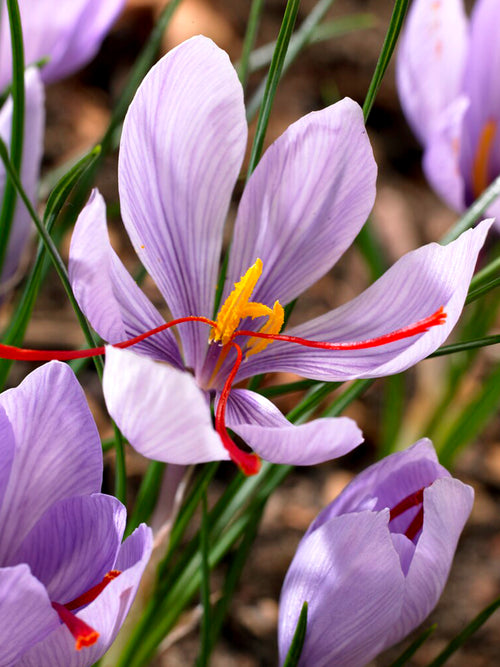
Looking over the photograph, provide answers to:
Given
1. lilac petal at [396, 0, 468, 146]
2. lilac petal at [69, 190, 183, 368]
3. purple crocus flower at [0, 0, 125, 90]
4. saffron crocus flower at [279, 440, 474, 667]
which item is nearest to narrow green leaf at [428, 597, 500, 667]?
saffron crocus flower at [279, 440, 474, 667]

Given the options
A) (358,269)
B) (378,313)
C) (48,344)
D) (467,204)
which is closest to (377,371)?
(378,313)

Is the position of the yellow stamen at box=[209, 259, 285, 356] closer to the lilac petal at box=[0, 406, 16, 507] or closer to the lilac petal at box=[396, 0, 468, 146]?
the lilac petal at box=[0, 406, 16, 507]

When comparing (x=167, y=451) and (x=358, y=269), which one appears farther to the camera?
(x=358, y=269)

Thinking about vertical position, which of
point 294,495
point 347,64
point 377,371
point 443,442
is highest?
point 377,371

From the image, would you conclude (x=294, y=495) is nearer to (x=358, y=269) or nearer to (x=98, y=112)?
(x=358, y=269)

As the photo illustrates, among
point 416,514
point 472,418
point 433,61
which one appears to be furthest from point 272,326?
point 472,418

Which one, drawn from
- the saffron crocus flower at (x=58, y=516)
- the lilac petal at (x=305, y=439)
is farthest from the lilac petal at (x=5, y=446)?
the lilac petal at (x=305, y=439)

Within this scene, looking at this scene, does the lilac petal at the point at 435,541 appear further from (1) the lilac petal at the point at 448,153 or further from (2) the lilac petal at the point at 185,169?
(1) the lilac petal at the point at 448,153

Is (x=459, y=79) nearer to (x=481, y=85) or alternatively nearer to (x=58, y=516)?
(x=481, y=85)
